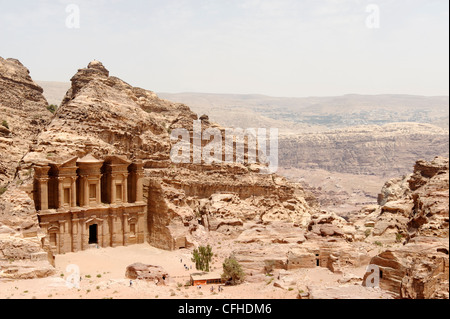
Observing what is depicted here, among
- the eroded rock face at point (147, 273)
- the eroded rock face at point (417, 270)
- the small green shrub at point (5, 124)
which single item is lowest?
the eroded rock face at point (147, 273)

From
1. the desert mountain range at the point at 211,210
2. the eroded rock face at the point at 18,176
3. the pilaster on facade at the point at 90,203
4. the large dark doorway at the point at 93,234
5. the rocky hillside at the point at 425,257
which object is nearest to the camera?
the rocky hillside at the point at 425,257

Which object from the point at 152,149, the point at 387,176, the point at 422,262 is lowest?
the point at 387,176

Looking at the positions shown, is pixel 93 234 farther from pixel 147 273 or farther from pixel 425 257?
pixel 425 257

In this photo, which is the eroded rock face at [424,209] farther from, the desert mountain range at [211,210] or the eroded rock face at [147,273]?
the eroded rock face at [147,273]

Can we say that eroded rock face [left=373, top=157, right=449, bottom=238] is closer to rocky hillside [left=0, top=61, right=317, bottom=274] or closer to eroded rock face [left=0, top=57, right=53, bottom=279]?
rocky hillside [left=0, top=61, right=317, bottom=274]

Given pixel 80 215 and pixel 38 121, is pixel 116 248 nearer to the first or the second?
pixel 80 215

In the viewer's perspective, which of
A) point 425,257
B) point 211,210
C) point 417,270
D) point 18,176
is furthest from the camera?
point 211,210

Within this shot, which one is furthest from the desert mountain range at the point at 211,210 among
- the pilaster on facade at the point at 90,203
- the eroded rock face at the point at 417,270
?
the pilaster on facade at the point at 90,203

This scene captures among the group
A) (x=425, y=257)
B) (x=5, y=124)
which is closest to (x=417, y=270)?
(x=425, y=257)

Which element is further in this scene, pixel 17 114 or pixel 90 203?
pixel 17 114

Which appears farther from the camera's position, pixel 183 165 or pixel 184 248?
pixel 183 165
